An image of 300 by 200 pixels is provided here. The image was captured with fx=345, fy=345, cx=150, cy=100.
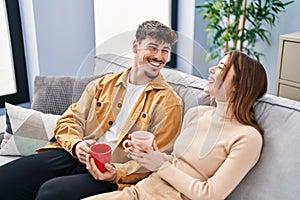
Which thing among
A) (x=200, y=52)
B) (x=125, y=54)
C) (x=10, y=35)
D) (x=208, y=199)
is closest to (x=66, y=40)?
(x=10, y=35)

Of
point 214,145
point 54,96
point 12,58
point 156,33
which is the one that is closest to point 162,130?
point 214,145

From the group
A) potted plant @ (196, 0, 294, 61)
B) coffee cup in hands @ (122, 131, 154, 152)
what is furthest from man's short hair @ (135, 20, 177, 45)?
potted plant @ (196, 0, 294, 61)

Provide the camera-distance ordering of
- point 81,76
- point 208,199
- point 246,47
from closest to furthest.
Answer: point 208,199 → point 81,76 → point 246,47

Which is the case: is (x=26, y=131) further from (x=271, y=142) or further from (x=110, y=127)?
(x=271, y=142)

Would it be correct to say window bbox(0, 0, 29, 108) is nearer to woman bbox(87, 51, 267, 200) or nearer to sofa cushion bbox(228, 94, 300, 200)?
woman bbox(87, 51, 267, 200)

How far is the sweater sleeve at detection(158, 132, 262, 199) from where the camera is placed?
103 cm

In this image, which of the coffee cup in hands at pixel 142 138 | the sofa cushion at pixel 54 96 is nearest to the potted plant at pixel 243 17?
the sofa cushion at pixel 54 96

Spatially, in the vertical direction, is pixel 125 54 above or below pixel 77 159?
above

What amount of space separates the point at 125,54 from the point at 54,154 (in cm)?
55

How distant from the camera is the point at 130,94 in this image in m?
1.07

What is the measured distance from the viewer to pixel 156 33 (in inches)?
38.9

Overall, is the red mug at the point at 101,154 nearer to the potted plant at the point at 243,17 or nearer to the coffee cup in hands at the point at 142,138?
the coffee cup in hands at the point at 142,138

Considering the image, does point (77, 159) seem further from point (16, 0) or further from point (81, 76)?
point (16, 0)

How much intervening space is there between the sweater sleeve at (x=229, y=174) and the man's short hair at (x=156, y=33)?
1.23 feet
